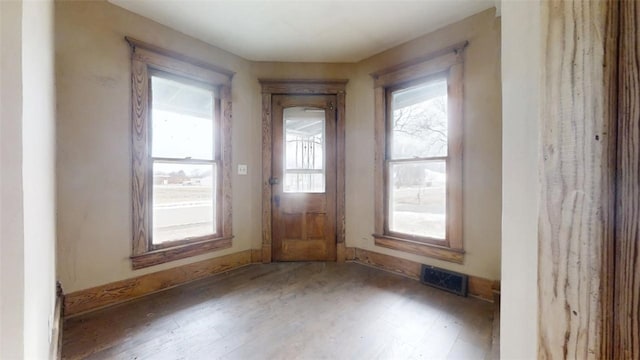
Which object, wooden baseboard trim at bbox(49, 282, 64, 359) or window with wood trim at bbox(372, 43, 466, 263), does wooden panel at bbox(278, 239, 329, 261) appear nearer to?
window with wood trim at bbox(372, 43, 466, 263)

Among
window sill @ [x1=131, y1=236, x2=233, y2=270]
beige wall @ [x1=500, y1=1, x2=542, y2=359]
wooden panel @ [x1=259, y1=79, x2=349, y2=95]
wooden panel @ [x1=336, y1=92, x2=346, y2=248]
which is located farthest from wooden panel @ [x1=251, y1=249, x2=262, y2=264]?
beige wall @ [x1=500, y1=1, x2=542, y2=359]

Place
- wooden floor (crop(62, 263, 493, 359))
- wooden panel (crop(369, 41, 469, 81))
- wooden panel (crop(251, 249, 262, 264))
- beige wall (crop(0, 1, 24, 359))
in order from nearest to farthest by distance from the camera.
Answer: beige wall (crop(0, 1, 24, 359)), wooden floor (crop(62, 263, 493, 359)), wooden panel (crop(369, 41, 469, 81)), wooden panel (crop(251, 249, 262, 264))

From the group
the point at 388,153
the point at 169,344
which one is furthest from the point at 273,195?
the point at 169,344

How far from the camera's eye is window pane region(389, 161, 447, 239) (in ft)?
8.52

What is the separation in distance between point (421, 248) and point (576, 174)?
244 centimetres

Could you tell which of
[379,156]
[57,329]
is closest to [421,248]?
[379,156]

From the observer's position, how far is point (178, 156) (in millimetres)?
2615

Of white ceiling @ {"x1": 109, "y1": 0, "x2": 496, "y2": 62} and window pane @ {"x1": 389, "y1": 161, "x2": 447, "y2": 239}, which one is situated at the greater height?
white ceiling @ {"x1": 109, "y1": 0, "x2": 496, "y2": 62}

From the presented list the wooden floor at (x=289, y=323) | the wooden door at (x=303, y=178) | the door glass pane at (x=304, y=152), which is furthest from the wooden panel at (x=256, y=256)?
the door glass pane at (x=304, y=152)

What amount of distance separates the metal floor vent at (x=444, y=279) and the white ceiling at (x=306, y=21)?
2.28 m

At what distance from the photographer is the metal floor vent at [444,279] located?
7.71 ft

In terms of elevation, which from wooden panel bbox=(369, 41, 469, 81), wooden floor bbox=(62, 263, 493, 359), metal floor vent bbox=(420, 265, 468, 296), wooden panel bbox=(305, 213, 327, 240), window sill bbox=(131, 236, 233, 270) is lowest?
wooden floor bbox=(62, 263, 493, 359)

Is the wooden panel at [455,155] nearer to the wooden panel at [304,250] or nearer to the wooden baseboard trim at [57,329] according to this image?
the wooden panel at [304,250]

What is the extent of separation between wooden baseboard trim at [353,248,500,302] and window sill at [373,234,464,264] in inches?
4.9
